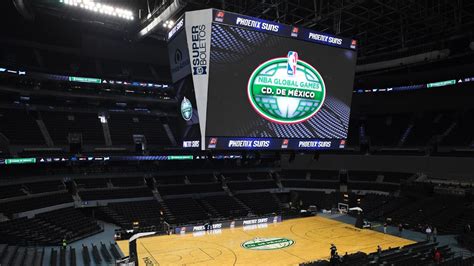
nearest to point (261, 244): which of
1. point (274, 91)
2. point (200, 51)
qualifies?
point (274, 91)

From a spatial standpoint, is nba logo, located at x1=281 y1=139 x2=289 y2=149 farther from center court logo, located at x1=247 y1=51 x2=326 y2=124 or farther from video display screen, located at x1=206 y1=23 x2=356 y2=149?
center court logo, located at x1=247 y1=51 x2=326 y2=124

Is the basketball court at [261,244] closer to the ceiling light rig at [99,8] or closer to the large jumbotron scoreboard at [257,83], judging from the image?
the large jumbotron scoreboard at [257,83]

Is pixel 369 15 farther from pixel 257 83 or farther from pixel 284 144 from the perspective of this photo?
pixel 257 83

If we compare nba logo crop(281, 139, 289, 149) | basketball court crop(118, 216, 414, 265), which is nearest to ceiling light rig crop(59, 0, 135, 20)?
nba logo crop(281, 139, 289, 149)

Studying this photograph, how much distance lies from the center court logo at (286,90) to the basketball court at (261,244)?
9183 mm

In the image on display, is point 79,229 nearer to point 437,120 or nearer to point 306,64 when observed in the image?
point 306,64

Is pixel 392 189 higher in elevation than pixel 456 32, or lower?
lower

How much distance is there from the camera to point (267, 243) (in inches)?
919

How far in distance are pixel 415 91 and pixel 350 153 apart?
31.9ft

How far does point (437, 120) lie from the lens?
1507 inches

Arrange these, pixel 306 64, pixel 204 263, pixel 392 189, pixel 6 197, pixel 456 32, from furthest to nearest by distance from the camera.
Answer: pixel 392 189 → pixel 6 197 → pixel 456 32 → pixel 204 263 → pixel 306 64

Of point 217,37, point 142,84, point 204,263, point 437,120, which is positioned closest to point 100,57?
point 142,84

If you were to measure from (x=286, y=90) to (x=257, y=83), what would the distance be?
1.28 metres

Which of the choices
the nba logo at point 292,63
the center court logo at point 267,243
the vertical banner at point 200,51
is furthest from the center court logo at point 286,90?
the center court logo at point 267,243
